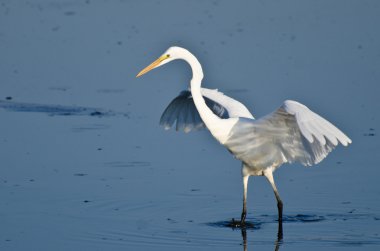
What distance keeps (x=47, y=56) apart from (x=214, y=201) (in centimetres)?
687

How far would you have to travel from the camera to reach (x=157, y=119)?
42.1ft

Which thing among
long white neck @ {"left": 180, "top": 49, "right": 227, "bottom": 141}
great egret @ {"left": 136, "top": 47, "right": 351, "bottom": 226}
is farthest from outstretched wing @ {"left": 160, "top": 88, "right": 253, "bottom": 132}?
long white neck @ {"left": 180, "top": 49, "right": 227, "bottom": 141}

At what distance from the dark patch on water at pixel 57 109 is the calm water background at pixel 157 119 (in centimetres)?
3

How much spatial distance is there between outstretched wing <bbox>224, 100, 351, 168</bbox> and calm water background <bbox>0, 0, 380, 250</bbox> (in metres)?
0.57

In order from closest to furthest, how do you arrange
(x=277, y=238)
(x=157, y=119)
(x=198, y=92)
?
(x=277, y=238) → (x=198, y=92) → (x=157, y=119)

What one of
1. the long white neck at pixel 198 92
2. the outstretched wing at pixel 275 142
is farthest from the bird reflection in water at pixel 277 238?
the long white neck at pixel 198 92

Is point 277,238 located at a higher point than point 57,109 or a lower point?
lower

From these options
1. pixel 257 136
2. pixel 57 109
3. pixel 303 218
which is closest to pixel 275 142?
pixel 257 136

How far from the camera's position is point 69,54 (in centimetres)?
1641

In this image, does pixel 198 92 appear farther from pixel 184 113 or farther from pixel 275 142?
pixel 184 113

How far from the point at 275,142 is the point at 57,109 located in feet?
14.8

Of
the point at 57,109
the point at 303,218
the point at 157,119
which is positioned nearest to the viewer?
the point at 303,218

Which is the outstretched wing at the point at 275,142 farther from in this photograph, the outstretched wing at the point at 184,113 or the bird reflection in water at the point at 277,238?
the outstretched wing at the point at 184,113

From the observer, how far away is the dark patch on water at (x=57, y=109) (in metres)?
13.2
